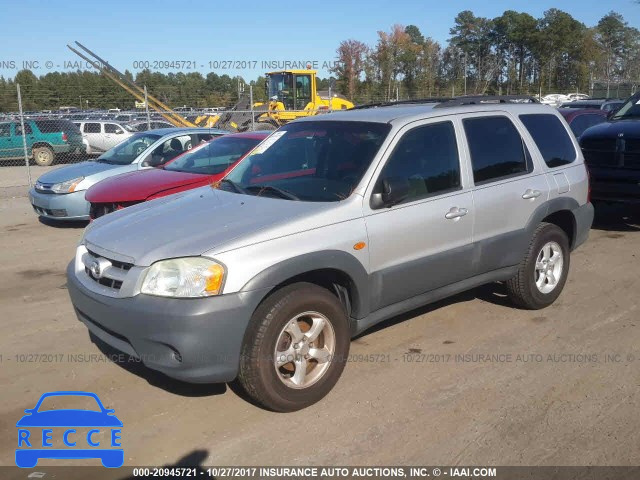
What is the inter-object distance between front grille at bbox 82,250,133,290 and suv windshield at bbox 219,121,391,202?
3.76 feet

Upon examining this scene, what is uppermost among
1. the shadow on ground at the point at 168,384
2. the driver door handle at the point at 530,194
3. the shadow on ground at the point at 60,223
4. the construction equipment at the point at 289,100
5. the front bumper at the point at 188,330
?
the construction equipment at the point at 289,100

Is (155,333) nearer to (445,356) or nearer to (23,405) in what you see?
(23,405)

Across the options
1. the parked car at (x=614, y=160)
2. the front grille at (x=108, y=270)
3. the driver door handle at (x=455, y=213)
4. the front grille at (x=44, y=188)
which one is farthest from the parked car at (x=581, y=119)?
the front grille at (x=108, y=270)

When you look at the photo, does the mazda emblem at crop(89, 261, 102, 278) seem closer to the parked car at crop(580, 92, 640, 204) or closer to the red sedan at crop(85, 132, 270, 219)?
the red sedan at crop(85, 132, 270, 219)

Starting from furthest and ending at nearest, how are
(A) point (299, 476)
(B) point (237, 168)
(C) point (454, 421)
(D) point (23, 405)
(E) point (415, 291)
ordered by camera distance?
(B) point (237, 168) → (E) point (415, 291) → (D) point (23, 405) → (C) point (454, 421) → (A) point (299, 476)

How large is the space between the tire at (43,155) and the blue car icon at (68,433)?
19.5 m

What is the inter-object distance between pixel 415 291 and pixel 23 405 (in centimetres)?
279

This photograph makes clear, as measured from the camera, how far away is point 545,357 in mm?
4641

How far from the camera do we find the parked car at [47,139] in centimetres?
2130

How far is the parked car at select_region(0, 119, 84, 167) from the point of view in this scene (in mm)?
21297

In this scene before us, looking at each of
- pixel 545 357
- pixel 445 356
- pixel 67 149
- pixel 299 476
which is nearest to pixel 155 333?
pixel 299 476

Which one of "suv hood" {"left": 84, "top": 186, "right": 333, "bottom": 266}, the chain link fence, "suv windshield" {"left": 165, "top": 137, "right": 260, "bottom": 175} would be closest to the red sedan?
"suv windshield" {"left": 165, "top": 137, "right": 260, "bottom": 175}

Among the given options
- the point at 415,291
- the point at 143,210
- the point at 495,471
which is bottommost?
the point at 495,471

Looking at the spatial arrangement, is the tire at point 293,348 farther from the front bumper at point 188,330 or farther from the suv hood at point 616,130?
the suv hood at point 616,130
